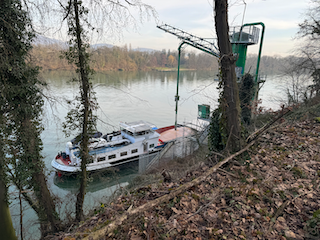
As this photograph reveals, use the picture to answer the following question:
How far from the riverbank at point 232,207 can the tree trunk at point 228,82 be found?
0.66 meters

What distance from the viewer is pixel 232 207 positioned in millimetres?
3646

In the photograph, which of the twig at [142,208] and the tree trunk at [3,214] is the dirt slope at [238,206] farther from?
the tree trunk at [3,214]

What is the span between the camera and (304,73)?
14.6 meters

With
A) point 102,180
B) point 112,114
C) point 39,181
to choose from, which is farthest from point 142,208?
point 112,114

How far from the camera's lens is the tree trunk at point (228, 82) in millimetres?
4988

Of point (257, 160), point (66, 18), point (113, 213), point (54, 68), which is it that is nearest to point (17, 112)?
point (54, 68)

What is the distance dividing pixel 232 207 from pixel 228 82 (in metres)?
3.06

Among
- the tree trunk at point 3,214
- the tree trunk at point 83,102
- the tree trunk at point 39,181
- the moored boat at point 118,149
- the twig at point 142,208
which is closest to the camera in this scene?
the twig at point 142,208

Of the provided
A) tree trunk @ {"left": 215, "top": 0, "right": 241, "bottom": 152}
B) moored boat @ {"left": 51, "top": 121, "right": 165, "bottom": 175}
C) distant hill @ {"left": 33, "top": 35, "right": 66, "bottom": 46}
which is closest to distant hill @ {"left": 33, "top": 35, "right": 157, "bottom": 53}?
distant hill @ {"left": 33, "top": 35, "right": 66, "bottom": 46}

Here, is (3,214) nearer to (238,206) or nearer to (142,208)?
(142,208)

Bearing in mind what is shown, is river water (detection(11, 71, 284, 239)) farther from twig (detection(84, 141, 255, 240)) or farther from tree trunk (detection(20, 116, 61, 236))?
twig (detection(84, 141, 255, 240))

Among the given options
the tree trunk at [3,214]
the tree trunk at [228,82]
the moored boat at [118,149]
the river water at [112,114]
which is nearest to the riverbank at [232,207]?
the tree trunk at [228,82]

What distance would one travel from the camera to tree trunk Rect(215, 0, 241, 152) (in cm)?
499

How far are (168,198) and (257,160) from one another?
279 centimetres
